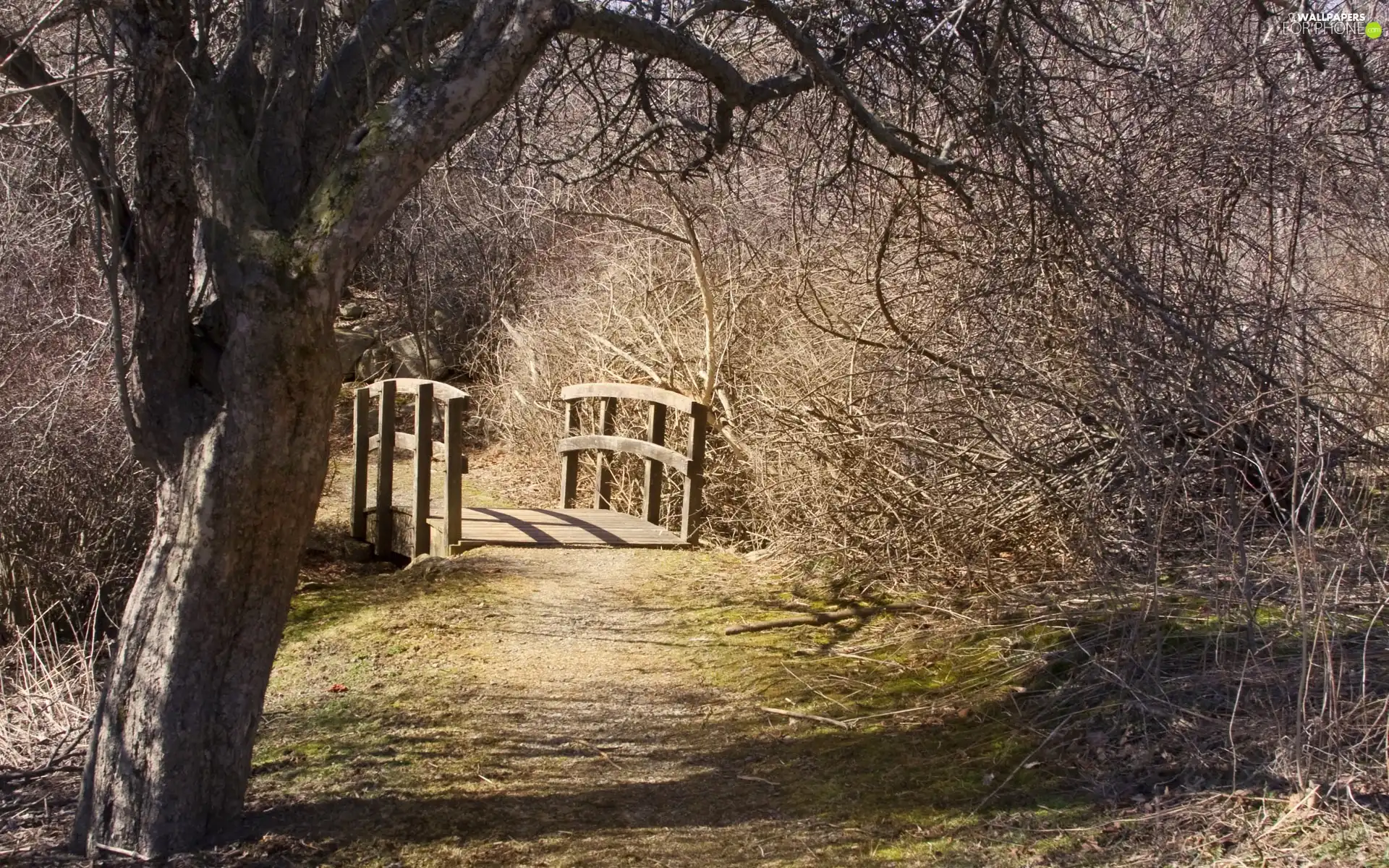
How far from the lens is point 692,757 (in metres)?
5.69

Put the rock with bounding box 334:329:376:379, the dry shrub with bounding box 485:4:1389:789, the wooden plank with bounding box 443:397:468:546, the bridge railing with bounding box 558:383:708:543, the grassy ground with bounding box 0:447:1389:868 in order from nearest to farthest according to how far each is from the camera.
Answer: the grassy ground with bounding box 0:447:1389:868
the dry shrub with bounding box 485:4:1389:789
the wooden plank with bounding box 443:397:468:546
the bridge railing with bounding box 558:383:708:543
the rock with bounding box 334:329:376:379

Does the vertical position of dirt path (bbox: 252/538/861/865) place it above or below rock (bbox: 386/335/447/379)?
below

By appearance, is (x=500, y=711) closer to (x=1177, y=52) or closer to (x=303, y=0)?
(x=303, y=0)

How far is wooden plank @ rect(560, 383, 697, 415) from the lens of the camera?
395 inches

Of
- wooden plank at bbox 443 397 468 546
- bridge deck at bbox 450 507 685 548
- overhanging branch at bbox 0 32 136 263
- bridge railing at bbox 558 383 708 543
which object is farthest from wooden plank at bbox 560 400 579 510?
overhanging branch at bbox 0 32 136 263

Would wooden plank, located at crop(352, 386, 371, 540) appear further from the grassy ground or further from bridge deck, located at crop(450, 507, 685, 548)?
the grassy ground

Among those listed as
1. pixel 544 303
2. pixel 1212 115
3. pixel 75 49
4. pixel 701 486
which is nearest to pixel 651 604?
pixel 701 486

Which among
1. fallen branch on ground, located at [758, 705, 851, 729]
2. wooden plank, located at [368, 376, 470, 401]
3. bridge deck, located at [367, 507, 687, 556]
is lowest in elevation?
fallen branch on ground, located at [758, 705, 851, 729]

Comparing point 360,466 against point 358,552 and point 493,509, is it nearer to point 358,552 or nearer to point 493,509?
point 358,552

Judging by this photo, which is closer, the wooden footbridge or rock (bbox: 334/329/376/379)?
the wooden footbridge

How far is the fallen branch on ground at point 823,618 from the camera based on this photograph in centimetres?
753

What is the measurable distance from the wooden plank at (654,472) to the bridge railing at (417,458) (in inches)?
58.8

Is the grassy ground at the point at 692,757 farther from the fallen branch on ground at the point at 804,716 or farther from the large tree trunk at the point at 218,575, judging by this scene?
the large tree trunk at the point at 218,575

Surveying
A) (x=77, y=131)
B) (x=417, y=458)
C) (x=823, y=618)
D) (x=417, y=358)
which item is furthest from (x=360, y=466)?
(x=77, y=131)
